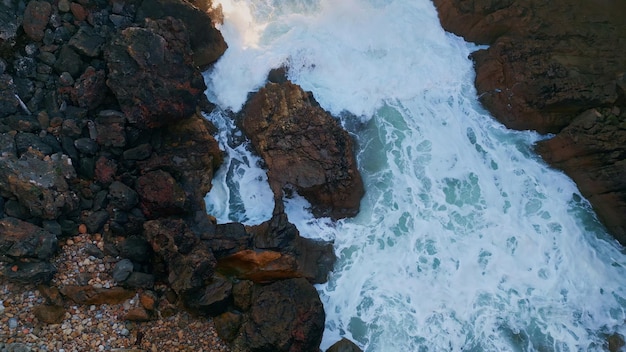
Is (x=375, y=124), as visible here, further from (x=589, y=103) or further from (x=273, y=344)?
(x=273, y=344)

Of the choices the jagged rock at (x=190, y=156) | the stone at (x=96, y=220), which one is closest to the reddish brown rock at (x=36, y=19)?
the jagged rock at (x=190, y=156)

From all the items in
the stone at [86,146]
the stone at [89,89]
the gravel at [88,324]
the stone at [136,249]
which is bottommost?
the gravel at [88,324]

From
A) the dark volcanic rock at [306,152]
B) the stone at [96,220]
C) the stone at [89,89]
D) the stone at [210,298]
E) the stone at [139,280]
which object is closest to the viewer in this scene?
the stone at [139,280]

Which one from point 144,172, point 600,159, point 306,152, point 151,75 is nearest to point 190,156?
point 144,172

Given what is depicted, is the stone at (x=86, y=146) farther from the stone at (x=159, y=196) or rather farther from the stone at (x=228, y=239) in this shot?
the stone at (x=228, y=239)

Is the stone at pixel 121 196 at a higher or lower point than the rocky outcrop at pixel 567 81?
lower

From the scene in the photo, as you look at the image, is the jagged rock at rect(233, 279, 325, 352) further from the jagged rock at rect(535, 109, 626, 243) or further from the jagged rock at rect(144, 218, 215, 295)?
the jagged rock at rect(535, 109, 626, 243)
